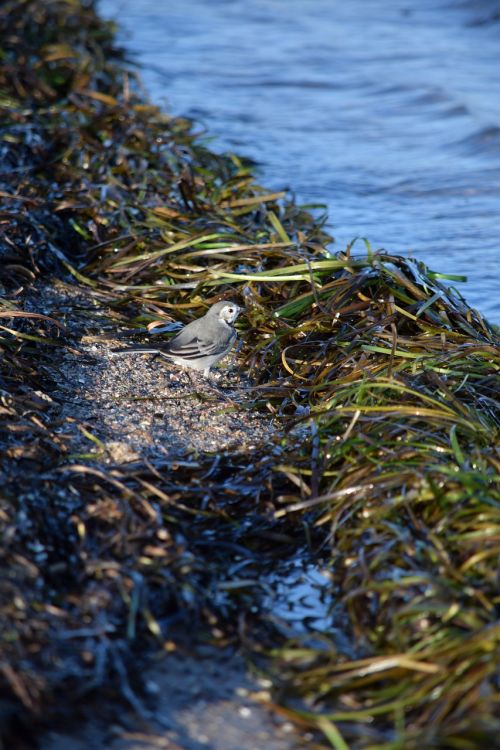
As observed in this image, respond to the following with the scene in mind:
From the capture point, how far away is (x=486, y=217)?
5836mm

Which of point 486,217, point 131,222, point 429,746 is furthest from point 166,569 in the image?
point 486,217

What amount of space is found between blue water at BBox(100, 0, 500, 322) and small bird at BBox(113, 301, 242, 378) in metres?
1.49

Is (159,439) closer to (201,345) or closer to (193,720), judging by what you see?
(201,345)

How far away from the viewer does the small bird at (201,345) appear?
352cm

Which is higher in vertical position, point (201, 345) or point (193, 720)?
point (201, 345)

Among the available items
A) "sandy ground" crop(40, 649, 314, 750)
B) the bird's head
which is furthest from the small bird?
"sandy ground" crop(40, 649, 314, 750)

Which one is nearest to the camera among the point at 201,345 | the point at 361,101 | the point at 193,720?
the point at 193,720

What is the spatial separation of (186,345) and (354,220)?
2.39 m

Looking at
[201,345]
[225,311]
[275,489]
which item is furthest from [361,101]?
[275,489]

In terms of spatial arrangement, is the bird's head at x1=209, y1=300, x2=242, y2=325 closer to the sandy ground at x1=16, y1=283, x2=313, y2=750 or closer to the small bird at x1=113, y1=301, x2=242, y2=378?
the small bird at x1=113, y1=301, x2=242, y2=378

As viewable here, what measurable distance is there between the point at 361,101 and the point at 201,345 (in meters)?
5.34

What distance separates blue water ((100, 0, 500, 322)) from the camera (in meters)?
→ 5.71

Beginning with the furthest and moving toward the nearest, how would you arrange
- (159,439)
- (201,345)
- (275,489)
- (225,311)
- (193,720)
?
(225,311)
(201,345)
(159,439)
(275,489)
(193,720)

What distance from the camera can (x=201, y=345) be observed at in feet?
11.5
